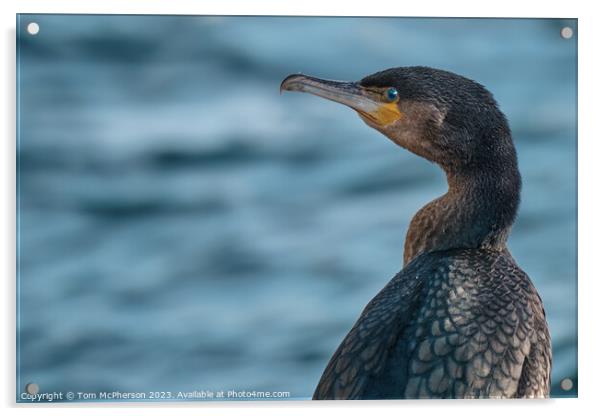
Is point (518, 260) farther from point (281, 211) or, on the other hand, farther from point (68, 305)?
point (68, 305)

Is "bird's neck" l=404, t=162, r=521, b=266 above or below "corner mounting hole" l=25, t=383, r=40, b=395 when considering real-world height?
above

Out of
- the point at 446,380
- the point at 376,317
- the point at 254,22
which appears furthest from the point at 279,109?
the point at 446,380

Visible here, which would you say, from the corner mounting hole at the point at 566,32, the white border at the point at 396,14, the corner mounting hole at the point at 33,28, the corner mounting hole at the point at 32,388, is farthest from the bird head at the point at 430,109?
the corner mounting hole at the point at 32,388

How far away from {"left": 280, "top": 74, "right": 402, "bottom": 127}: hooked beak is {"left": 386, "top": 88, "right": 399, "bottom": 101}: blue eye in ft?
0.05

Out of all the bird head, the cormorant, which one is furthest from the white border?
the bird head

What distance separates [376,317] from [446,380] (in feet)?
0.82

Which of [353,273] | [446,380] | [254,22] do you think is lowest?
[446,380]

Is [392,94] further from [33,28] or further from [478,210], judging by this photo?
[33,28]

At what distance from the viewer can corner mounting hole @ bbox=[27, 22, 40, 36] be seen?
2.81m

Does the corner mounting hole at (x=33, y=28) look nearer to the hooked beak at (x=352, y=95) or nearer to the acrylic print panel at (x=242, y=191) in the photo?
the acrylic print panel at (x=242, y=191)

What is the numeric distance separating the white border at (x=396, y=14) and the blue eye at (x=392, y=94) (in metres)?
0.31

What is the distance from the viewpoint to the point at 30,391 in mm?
2816

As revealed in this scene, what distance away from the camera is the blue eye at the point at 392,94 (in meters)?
2.71

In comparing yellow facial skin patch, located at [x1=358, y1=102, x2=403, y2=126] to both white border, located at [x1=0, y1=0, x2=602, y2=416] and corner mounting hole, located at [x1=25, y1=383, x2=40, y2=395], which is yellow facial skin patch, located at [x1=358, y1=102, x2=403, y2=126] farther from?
corner mounting hole, located at [x1=25, y1=383, x2=40, y2=395]
